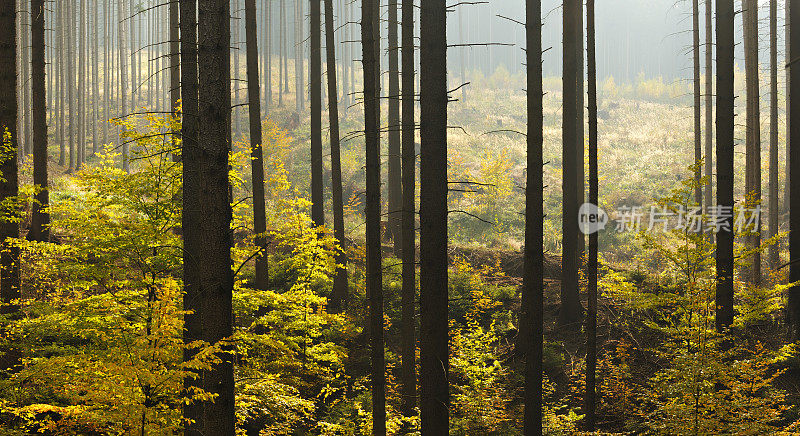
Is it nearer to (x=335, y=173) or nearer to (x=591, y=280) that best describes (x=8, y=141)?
(x=335, y=173)

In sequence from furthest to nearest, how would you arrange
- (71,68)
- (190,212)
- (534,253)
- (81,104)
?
(81,104) → (71,68) → (534,253) → (190,212)

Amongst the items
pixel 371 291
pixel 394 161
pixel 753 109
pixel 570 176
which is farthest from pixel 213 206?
pixel 753 109

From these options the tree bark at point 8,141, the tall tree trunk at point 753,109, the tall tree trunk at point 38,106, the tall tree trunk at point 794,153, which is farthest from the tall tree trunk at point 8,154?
the tall tree trunk at point 753,109

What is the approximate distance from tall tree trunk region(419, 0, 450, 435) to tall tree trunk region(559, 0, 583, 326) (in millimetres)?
5965

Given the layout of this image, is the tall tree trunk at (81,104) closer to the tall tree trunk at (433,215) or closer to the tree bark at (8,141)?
the tree bark at (8,141)

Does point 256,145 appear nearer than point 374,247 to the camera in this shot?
No

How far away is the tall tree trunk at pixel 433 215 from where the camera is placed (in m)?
6.22

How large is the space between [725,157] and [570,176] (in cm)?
305

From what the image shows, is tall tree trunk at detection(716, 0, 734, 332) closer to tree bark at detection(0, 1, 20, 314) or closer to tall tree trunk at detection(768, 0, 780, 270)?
tall tree trunk at detection(768, 0, 780, 270)

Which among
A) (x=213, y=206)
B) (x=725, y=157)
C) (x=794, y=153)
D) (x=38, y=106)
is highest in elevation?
(x=38, y=106)

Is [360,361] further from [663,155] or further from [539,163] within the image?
[663,155]

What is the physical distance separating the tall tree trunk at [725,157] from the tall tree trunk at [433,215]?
615cm

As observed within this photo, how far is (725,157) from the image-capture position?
989 centimetres

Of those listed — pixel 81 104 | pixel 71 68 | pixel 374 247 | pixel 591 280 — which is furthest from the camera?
pixel 81 104
